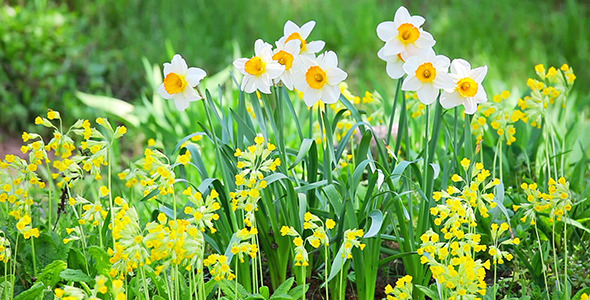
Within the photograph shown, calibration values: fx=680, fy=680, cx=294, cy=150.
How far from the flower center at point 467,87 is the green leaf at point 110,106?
2517 mm

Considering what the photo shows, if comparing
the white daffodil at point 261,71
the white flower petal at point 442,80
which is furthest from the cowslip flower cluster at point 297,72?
the white flower petal at point 442,80

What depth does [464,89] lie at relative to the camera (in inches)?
70.6

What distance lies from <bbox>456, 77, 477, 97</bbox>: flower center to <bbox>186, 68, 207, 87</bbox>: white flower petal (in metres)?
0.68

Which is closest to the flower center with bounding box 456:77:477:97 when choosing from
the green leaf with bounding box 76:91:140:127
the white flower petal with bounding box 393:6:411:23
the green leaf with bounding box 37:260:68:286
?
the white flower petal with bounding box 393:6:411:23

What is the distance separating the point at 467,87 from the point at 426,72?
12 centimetres

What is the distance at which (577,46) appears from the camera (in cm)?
536

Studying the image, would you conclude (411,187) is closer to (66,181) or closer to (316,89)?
(316,89)

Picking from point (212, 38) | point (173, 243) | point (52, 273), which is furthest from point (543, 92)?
point (212, 38)

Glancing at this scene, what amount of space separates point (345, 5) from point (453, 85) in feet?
14.5

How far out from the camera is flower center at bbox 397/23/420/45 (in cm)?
183

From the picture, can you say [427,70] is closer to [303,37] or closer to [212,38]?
[303,37]

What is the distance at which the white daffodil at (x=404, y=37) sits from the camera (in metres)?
1.84

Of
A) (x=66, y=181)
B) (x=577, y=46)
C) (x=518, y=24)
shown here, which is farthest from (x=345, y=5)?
(x=66, y=181)

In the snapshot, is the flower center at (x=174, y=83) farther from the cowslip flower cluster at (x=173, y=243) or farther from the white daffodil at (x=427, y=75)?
the white daffodil at (x=427, y=75)
